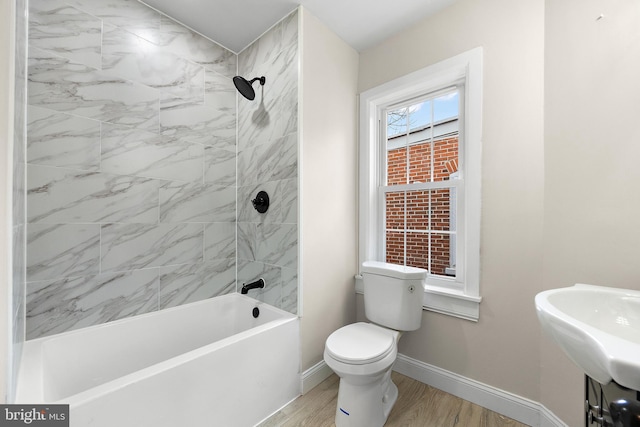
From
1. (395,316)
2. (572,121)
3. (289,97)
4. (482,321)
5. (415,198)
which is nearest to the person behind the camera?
(572,121)

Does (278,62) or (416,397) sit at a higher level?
(278,62)

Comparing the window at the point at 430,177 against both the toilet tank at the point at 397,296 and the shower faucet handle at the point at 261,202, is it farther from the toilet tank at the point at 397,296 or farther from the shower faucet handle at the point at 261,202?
the shower faucet handle at the point at 261,202

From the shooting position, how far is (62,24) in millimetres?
1413

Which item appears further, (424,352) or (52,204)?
(424,352)

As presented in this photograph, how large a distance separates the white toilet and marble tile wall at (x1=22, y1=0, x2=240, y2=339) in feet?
1.91

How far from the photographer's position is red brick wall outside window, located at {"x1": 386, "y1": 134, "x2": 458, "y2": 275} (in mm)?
1834

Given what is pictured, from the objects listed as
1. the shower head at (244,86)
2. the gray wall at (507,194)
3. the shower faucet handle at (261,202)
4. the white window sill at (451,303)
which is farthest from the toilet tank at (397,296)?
the shower head at (244,86)

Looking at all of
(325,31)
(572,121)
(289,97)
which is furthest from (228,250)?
(572,121)

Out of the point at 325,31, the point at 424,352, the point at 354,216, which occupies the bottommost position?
the point at 424,352

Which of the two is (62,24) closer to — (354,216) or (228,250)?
(228,250)

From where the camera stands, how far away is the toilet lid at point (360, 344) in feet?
4.36

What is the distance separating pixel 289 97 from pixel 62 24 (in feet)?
4.23

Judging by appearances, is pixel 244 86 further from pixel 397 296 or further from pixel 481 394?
pixel 481 394

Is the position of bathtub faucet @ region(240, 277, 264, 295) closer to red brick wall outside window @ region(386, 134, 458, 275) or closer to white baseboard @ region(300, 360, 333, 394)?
white baseboard @ region(300, 360, 333, 394)
